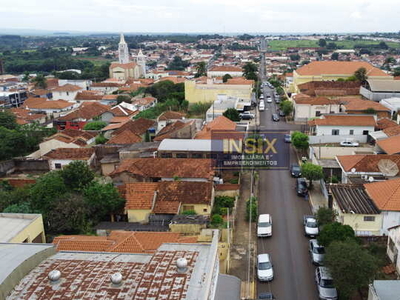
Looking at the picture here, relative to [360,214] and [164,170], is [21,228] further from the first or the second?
[360,214]

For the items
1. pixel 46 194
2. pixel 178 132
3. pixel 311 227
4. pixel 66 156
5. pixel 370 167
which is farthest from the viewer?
pixel 178 132

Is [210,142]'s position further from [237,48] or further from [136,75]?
[237,48]

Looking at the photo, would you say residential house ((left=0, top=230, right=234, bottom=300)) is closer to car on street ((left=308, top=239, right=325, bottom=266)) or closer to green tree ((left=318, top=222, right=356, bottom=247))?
green tree ((left=318, top=222, right=356, bottom=247))

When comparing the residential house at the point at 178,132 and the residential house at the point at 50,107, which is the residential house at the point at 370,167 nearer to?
the residential house at the point at 178,132

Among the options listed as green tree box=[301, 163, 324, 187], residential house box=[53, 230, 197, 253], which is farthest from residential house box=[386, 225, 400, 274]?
residential house box=[53, 230, 197, 253]

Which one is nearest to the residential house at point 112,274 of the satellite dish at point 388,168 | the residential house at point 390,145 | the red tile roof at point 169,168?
the red tile roof at point 169,168

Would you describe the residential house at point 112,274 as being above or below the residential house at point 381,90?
above

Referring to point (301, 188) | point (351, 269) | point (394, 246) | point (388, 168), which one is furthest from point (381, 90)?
point (351, 269)
